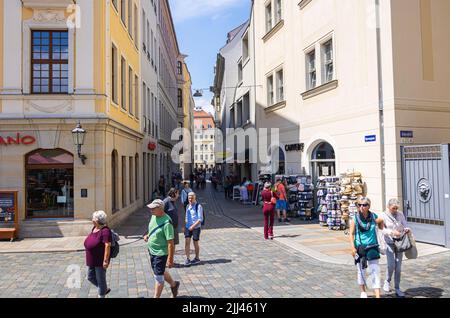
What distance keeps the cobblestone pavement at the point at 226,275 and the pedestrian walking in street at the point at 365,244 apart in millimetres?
546

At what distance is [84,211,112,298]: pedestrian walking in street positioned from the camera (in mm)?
6328

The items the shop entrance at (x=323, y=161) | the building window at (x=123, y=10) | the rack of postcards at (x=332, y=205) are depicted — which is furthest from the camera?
the building window at (x=123, y=10)

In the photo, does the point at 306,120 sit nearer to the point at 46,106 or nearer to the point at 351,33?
the point at 351,33

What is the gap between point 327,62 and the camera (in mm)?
15977

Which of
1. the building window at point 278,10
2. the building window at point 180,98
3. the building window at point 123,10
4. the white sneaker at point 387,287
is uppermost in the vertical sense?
the building window at point 180,98

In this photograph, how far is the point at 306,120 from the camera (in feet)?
58.0

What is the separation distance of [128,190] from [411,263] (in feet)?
42.8

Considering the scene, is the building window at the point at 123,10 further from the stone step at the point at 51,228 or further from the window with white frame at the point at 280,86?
the stone step at the point at 51,228

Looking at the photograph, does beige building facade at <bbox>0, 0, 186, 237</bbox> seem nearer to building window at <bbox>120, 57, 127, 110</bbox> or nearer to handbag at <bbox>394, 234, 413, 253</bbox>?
building window at <bbox>120, 57, 127, 110</bbox>

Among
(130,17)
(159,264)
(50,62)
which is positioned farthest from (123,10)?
(159,264)

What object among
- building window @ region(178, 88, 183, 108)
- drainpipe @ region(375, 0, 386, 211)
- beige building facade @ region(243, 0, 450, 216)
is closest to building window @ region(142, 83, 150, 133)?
beige building facade @ region(243, 0, 450, 216)

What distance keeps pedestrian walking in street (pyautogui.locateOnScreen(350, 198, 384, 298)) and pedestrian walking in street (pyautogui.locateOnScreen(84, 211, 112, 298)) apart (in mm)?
3911

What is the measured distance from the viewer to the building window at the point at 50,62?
14.0 m

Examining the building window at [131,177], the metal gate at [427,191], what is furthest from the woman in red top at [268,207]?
the building window at [131,177]
